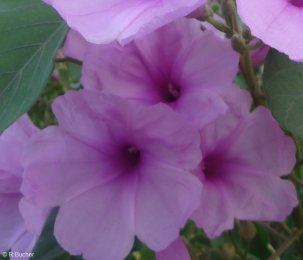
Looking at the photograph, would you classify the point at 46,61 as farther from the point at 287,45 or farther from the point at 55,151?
the point at 287,45

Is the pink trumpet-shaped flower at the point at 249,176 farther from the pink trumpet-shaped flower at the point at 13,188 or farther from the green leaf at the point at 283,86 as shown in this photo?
the pink trumpet-shaped flower at the point at 13,188

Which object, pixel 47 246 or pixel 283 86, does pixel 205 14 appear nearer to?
pixel 283 86

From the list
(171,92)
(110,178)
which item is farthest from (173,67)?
(110,178)

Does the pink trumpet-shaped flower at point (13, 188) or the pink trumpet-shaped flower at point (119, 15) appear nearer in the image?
the pink trumpet-shaped flower at point (119, 15)

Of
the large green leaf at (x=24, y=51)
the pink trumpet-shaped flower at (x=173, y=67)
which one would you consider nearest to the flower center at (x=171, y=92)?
the pink trumpet-shaped flower at (x=173, y=67)

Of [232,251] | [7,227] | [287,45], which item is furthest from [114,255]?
[232,251]
